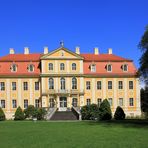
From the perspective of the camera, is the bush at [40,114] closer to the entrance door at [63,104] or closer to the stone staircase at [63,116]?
the stone staircase at [63,116]

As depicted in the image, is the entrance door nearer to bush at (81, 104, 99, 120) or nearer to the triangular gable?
the triangular gable

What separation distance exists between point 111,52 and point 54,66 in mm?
12280

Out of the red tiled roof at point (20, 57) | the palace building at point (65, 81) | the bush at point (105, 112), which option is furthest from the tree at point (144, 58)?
the red tiled roof at point (20, 57)

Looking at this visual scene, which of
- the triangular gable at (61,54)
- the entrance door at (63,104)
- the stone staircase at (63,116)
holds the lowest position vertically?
the stone staircase at (63,116)

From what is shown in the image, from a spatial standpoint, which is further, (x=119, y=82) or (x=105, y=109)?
(x=119, y=82)

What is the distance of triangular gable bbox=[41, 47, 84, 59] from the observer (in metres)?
59.3

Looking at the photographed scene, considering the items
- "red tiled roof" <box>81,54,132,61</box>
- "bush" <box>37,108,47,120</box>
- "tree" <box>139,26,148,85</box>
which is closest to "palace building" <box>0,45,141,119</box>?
"red tiled roof" <box>81,54,132,61</box>

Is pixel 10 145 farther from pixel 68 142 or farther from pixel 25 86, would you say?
pixel 25 86

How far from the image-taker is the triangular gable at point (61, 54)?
59.3 metres

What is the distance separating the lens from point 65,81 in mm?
59781

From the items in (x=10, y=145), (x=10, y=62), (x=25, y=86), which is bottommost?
(x=10, y=145)

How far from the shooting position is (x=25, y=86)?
60.4 meters

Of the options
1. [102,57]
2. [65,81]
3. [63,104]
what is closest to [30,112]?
[63,104]

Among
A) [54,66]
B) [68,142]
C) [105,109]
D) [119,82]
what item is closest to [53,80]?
[54,66]
